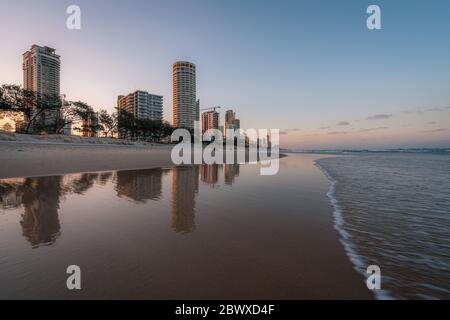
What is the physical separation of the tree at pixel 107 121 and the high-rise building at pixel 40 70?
48.4 m

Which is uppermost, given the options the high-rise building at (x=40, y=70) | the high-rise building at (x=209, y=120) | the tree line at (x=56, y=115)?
the high-rise building at (x=40, y=70)

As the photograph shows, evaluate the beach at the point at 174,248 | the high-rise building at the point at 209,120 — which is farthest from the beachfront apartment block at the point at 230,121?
the beach at the point at 174,248

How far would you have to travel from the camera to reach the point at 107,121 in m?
62.1

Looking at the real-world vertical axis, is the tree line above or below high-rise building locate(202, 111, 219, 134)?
below

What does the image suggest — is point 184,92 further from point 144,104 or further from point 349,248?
point 349,248

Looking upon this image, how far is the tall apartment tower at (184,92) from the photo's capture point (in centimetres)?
13662

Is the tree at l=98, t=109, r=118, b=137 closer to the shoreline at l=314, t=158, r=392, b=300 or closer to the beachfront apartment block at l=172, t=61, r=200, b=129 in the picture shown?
the beachfront apartment block at l=172, t=61, r=200, b=129

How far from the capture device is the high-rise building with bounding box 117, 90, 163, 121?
426ft

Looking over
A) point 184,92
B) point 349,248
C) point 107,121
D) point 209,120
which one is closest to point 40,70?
point 107,121

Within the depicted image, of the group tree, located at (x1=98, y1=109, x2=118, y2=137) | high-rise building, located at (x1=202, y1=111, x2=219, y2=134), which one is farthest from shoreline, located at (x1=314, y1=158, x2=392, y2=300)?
high-rise building, located at (x1=202, y1=111, x2=219, y2=134)

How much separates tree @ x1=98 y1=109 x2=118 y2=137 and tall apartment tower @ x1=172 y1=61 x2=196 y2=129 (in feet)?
232

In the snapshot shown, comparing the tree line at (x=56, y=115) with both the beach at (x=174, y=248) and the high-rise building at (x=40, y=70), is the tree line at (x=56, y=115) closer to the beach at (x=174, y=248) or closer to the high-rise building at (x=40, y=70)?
the beach at (x=174, y=248)

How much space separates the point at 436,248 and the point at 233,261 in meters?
4.46
